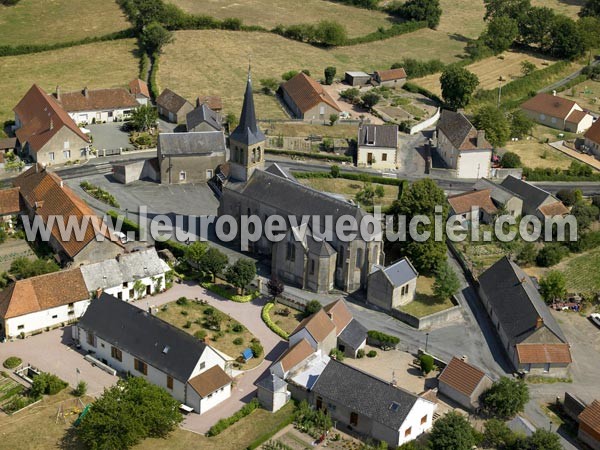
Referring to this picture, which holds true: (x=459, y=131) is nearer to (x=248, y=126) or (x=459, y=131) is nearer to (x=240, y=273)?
(x=248, y=126)

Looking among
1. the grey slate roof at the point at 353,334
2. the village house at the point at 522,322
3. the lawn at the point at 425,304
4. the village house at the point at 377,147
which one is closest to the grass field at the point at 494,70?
the village house at the point at 377,147

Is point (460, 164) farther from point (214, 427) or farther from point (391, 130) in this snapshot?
point (214, 427)

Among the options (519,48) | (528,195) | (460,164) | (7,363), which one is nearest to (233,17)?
(519,48)

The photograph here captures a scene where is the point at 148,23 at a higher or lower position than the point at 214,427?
higher

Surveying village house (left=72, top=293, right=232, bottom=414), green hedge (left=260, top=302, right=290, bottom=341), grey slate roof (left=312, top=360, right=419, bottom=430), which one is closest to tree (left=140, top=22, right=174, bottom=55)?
green hedge (left=260, top=302, right=290, bottom=341)

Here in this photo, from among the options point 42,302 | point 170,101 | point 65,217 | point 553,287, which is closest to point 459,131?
point 553,287
